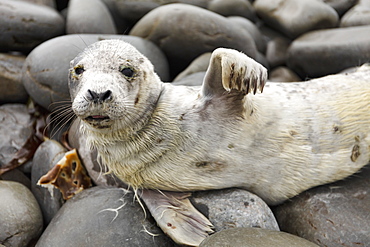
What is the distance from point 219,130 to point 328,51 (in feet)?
8.12

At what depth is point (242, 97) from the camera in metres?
2.31

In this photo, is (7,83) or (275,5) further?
(275,5)

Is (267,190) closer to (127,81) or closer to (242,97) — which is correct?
(242,97)

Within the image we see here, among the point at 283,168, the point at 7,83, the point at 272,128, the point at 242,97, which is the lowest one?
the point at 7,83

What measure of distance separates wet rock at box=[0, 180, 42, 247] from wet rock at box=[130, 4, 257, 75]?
7.33 ft

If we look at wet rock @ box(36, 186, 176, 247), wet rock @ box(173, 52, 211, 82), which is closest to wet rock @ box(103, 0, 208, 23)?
wet rock @ box(173, 52, 211, 82)

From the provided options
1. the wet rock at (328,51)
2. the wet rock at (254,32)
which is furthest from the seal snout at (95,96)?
the wet rock at (254,32)

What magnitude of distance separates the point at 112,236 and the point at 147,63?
1130 millimetres

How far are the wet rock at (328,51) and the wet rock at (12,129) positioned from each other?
3.25m

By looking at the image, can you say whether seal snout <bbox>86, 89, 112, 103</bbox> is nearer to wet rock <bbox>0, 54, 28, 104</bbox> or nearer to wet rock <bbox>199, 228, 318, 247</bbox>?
wet rock <bbox>199, 228, 318, 247</bbox>

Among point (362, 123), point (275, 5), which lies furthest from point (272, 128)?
point (275, 5)

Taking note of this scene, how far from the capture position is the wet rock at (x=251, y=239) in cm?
202

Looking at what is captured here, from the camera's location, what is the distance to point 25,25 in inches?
162

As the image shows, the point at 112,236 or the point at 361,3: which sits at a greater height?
the point at 361,3
